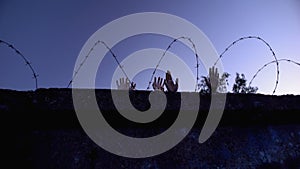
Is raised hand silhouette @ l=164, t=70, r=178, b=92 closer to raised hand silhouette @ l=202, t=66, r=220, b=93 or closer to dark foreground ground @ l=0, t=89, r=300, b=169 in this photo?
raised hand silhouette @ l=202, t=66, r=220, b=93

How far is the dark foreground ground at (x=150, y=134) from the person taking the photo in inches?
47.4

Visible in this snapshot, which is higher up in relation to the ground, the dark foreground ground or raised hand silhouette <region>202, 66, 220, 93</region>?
raised hand silhouette <region>202, 66, 220, 93</region>

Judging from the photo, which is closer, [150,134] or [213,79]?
[150,134]

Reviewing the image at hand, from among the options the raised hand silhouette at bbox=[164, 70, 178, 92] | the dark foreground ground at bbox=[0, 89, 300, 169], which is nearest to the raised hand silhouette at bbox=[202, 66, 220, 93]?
the raised hand silhouette at bbox=[164, 70, 178, 92]

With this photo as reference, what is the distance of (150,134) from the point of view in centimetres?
141

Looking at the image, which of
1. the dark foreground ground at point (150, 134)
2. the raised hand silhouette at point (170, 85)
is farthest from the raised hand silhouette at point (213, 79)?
the dark foreground ground at point (150, 134)

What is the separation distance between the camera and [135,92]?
137 centimetres

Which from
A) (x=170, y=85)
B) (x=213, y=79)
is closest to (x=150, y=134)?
(x=170, y=85)

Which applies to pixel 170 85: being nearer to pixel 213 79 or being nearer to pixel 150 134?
pixel 213 79

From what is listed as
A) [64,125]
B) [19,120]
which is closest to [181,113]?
[64,125]

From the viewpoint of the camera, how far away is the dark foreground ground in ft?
3.95

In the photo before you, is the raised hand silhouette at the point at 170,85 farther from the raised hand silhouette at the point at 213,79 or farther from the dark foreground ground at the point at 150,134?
the dark foreground ground at the point at 150,134

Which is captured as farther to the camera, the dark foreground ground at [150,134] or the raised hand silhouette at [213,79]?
the raised hand silhouette at [213,79]

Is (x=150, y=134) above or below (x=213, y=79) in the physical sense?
below
